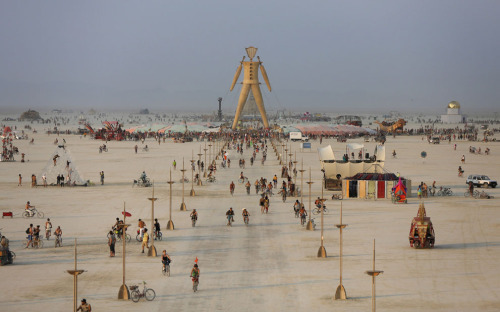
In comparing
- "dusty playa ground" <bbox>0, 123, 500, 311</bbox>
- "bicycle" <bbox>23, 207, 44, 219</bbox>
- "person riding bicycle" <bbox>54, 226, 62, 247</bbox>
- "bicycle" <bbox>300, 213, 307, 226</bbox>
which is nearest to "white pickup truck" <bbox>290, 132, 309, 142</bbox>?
"dusty playa ground" <bbox>0, 123, 500, 311</bbox>

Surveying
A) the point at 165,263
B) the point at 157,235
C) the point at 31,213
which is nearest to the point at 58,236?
the point at 157,235

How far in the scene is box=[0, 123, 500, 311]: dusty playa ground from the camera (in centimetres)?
2370

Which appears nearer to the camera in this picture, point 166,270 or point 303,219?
point 166,270

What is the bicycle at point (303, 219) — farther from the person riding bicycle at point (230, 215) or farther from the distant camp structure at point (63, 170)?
the distant camp structure at point (63, 170)

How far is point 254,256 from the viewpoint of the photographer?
98.2 feet

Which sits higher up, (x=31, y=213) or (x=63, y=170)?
(x=63, y=170)

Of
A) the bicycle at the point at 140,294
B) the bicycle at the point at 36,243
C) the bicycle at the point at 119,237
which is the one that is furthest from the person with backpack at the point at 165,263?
the bicycle at the point at 36,243

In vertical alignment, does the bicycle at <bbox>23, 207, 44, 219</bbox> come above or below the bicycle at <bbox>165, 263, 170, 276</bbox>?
above

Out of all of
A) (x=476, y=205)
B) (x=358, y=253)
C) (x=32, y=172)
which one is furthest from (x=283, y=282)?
(x=32, y=172)

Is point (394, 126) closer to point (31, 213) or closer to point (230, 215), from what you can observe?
point (230, 215)

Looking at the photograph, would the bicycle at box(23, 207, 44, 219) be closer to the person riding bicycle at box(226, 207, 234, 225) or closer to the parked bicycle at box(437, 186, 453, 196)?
the person riding bicycle at box(226, 207, 234, 225)

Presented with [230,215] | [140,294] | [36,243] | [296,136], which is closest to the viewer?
[140,294]

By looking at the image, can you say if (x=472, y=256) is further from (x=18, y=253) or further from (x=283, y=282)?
(x=18, y=253)

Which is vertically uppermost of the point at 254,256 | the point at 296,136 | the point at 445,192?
the point at 296,136
